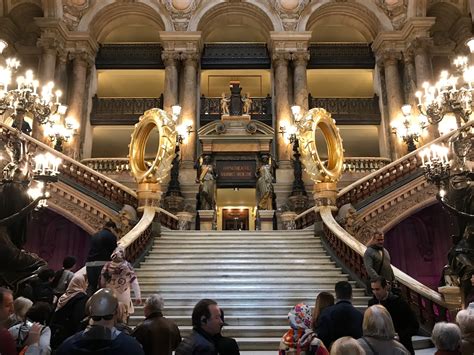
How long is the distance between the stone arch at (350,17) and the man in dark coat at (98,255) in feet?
54.4

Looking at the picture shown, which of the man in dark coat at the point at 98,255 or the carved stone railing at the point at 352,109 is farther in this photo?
the carved stone railing at the point at 352,109

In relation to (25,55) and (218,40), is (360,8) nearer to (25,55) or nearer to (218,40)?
(218,40)

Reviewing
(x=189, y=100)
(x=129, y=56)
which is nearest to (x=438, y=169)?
(x=189, y=100)

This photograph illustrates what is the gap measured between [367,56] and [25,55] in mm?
16279

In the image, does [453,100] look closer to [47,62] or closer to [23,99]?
[23,99]

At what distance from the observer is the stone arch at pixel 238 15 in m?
19.2

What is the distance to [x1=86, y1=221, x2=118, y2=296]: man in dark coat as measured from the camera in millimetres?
4675

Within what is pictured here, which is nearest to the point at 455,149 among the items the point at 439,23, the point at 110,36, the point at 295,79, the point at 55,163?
the point at 55,163

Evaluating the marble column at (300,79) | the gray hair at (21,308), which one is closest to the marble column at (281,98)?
the marble column at (300,79)

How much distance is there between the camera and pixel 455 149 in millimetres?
7859

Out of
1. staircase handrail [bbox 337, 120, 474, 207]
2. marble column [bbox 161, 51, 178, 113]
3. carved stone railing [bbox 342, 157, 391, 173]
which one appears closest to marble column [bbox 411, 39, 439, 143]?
carved stone railing [bbox 342, 157, 391, 173]

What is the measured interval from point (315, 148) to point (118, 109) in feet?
39.5

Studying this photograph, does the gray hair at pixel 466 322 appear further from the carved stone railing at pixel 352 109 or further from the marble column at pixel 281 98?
the carved stone railing at pixel 352 109

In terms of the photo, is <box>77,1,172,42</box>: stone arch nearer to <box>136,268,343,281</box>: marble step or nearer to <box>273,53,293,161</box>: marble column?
<box>273,53,293,161</box>: marble column
